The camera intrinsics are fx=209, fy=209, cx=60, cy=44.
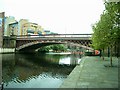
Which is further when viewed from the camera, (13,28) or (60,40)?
(13,28)

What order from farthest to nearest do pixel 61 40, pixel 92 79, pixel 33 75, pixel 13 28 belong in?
pixel 13 28 < pixel 61 40 < pixel 33 75 < pixel 92 79

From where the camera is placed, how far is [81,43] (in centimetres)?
6575

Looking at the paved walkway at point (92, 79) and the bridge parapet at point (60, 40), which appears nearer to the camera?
the paved walkway at point (92, 79)

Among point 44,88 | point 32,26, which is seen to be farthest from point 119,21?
point 32,26

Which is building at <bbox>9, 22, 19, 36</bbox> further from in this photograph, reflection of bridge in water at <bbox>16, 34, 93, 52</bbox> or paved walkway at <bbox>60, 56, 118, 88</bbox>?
paved walkway at <bbox>60, 56, 118, 88</bbox>

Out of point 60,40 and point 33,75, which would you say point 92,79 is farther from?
point 60,40

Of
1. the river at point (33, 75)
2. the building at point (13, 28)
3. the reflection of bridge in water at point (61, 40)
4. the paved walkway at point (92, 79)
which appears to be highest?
the building at point (13, 28)

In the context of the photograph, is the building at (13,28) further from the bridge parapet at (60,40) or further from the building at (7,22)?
the bridge parapet at (60,40)

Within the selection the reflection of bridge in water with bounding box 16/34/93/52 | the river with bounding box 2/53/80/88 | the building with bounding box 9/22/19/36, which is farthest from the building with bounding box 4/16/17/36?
the river with bounding box 2/53/80/88

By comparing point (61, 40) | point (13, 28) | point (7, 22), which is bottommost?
point (61, 40)

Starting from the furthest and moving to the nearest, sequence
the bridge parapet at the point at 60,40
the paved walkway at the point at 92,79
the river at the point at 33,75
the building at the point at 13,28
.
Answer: the building at the point at 13,28
the bridge parapet at the point at 60,40
the river at the point at 33,75
the paved walkway at the point at 92,79

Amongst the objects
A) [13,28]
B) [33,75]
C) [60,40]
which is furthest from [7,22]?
[33,75]

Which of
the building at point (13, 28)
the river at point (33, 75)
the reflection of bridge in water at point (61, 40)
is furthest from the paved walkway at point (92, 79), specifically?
the building at point (13, 28)

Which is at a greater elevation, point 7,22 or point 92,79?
point 7,22
